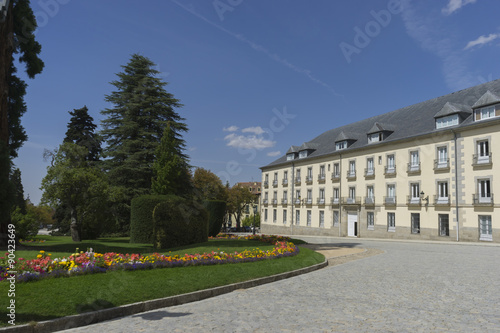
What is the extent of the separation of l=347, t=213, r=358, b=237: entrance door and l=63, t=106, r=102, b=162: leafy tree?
97.2 ft

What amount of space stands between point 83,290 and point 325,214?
39564mm

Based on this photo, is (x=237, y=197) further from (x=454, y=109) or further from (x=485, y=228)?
(x=485, y=228)

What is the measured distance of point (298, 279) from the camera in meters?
11.0

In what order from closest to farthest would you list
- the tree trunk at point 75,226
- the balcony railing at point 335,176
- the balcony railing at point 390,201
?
the tree trunk at point 75,226, the balcony railing at point 390,201, the balcony railing at point 335,176

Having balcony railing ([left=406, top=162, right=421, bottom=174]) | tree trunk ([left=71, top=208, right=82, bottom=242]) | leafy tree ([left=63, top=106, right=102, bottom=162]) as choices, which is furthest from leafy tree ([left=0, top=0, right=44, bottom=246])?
balcony railing ([left=406, top=162, right=421, bottom=174])

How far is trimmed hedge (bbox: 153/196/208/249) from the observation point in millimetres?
17891

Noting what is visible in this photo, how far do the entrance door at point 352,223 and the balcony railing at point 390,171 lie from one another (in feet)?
20.6

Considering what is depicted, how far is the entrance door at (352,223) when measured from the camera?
4031cm

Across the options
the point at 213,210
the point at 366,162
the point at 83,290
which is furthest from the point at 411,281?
the point at 366,162

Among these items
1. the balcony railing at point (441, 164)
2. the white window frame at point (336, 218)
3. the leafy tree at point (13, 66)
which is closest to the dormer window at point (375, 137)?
the balcony railing at point (441, 164)

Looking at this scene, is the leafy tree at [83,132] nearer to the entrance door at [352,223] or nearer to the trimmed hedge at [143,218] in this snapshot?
the trimmed hedge at [143,218]

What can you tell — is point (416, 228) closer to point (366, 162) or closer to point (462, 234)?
point (462, 234)

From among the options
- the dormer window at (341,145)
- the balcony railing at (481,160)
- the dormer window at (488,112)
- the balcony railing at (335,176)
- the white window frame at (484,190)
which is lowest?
the white window frame at (484,190)

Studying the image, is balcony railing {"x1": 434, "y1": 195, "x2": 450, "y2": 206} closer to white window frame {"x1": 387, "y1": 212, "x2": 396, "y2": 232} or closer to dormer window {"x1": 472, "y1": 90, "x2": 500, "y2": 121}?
white window frame {"x1": 387, "y1": 212, "x2": 396, "y2": 232}
